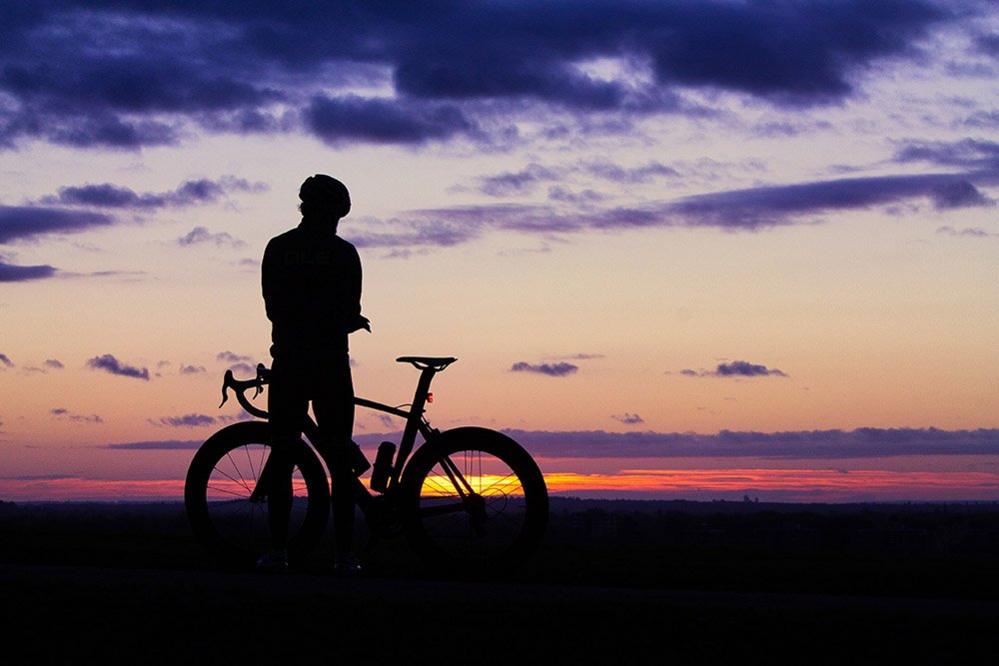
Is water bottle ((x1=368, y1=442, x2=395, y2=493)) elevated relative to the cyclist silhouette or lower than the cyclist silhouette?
lower

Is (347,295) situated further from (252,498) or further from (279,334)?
(252,498)

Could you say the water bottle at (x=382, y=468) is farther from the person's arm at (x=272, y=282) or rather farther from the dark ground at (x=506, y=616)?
the person's arm at (x=272, y=282)

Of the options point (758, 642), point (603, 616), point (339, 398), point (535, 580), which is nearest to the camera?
point (758, 642)

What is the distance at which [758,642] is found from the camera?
19.0ft

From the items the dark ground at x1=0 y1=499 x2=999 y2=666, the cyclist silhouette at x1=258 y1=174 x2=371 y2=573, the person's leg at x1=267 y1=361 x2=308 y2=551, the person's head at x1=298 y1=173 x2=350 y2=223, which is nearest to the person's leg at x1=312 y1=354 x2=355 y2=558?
the cyclist silhouette at x1=258 y1=174 x2=371 y2=573

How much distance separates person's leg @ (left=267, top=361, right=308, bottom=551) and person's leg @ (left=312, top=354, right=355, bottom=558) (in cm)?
14

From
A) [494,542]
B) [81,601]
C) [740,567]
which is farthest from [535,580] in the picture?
[81,601]

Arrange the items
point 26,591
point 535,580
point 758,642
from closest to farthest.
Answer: point 758,642
point 26,591
point 535,580

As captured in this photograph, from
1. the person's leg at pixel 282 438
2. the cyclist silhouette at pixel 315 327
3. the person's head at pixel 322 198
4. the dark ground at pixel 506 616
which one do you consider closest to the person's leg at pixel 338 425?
the cyclist silhouette at pixel 315 327

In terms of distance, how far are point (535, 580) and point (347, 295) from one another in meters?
2.13

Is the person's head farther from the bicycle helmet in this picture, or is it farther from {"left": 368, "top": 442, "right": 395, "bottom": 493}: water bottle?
{"left": 368, "top": 442, "right": 395, "bottom": 493}: water bottle

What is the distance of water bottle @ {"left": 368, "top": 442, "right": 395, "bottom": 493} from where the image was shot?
8.91m

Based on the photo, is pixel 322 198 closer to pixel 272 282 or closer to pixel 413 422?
pixel 272 282

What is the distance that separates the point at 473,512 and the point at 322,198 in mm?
2133
